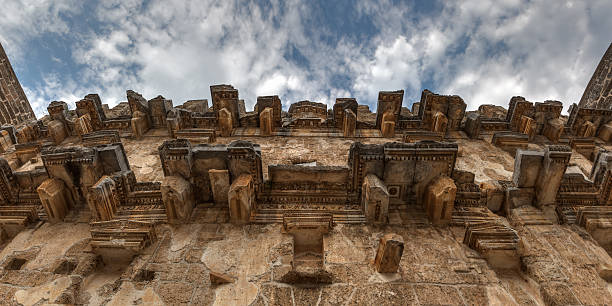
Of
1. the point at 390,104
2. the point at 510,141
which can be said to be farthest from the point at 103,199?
the point at 510,141

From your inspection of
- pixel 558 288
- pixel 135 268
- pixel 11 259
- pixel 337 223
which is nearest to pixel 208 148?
pixel 135 268

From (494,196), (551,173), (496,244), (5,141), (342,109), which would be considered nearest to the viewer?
(496,244)

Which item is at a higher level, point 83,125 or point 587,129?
point 83,125

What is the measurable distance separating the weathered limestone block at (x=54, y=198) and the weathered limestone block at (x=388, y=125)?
997 cm

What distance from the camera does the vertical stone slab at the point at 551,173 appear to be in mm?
5758

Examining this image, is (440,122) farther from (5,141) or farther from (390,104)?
(5,141)

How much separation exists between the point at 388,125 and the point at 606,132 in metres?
8.66

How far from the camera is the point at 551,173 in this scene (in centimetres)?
586

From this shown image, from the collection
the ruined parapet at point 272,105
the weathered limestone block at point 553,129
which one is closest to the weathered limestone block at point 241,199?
the ruined parapet at point 272,105

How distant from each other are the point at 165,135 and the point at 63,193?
4793 mm

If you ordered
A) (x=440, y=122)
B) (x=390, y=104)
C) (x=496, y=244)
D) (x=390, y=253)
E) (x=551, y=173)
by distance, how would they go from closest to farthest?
1. (x=390, y=253)
2. (x=496, y=244)
3. (x=551, y=173)
4. (x=440, y=122)
5. (x=390, y=104)

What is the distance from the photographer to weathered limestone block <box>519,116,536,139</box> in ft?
33.2

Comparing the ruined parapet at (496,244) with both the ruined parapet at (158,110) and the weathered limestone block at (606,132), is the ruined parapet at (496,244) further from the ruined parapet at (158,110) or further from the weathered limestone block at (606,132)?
the ruined parapet at (158,110)

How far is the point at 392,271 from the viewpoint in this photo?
4664 mm
